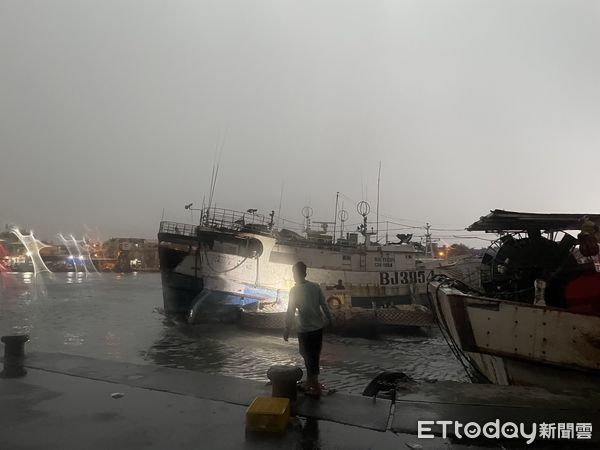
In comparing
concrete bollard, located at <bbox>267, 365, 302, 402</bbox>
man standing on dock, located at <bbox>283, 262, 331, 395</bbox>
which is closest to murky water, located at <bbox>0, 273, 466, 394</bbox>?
man standing on dock, located at <bbox>283, 262, 331, 395</bbox>

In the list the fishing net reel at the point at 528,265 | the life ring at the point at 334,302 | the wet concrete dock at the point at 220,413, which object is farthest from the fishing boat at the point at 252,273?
the wet concrete dock at the point at 220,413

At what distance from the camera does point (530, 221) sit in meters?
8.51

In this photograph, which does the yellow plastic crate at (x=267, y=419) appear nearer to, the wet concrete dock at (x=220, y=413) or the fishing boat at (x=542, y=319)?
the wet concrete dock at (x=220, y=413)

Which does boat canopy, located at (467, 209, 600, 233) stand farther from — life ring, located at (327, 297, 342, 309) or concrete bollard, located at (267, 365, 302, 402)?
life ring, located at (327, 297, 342, 309)

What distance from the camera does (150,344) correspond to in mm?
18625

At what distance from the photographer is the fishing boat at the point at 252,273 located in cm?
2439

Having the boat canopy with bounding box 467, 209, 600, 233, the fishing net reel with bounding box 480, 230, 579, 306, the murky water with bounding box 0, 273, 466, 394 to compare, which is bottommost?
the murky water with bounding box 0, 273, 466, 394

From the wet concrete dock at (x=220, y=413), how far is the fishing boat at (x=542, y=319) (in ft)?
3.65

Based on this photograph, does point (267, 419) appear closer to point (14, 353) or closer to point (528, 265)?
point (14, 353)

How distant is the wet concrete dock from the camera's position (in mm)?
4113

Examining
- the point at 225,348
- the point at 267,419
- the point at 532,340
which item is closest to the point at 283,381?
the point at 267,419

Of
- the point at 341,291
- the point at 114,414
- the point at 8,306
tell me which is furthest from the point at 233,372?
the point at 8,306

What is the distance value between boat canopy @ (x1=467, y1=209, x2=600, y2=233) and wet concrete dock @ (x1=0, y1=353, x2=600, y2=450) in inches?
148

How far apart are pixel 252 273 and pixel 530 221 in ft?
59.7
